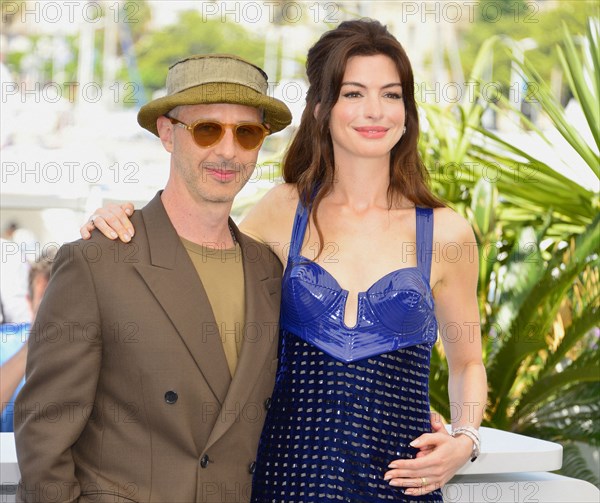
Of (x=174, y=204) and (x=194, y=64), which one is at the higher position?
(x=194, y=64)

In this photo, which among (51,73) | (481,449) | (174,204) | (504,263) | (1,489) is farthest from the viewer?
(51,73)

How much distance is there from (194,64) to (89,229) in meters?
0.56

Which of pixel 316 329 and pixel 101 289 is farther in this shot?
pixel 316 329

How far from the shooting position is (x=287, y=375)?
2.97m

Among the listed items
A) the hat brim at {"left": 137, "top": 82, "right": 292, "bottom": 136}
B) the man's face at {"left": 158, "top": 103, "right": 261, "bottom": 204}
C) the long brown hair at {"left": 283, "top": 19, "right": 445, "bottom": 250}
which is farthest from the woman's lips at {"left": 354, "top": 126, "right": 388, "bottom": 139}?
the man's face at {"left": 158, "top": 103, "right": 261, "bottom": 204}

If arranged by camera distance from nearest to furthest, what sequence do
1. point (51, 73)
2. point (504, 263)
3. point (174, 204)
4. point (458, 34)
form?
1. point (174, 204)
2. point (504, 263)
3. point (51, 73)
4. point (458, 34)

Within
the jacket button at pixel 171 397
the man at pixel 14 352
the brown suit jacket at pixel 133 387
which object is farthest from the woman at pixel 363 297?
the man at pixel 14 352

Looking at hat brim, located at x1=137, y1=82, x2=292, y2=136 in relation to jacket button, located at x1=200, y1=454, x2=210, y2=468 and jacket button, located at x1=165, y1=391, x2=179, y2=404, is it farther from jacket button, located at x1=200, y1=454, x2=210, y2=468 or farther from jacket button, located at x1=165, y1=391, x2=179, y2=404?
jacket button, located at x1=200, y1=454, x2=210, y2=468

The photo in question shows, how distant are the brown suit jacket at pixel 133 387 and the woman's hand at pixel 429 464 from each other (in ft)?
1.57

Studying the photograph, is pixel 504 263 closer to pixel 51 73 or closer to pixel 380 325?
pixel 380 325

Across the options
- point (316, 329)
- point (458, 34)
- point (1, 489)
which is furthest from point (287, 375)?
point (458, 34)

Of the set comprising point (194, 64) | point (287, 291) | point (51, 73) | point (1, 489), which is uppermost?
point (51, 73)

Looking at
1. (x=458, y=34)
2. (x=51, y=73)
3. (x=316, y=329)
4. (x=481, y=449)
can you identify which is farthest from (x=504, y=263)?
(x=458, y=34)

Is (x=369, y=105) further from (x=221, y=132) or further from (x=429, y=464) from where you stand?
(x=429, y=464)
